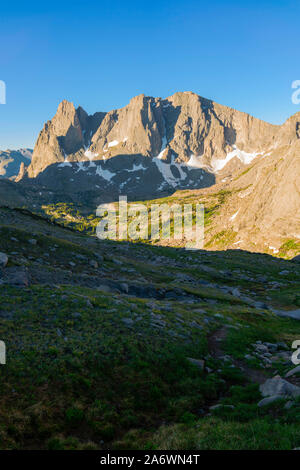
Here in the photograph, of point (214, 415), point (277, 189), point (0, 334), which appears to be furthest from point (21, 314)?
point (277, 189)

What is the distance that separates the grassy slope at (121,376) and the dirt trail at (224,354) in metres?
0.51

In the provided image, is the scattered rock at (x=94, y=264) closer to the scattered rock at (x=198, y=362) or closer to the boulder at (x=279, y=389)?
the scattered rock at (x=198, y=362)

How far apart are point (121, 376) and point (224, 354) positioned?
8.80 metres

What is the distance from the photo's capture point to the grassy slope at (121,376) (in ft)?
35.2

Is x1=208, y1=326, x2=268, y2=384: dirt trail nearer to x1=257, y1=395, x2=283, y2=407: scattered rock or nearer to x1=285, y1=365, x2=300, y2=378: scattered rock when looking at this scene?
x1=285, y1=365, x2=300, y2=378: scattered rock

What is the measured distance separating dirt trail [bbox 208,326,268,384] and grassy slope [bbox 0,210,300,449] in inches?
20.0

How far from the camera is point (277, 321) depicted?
101ft

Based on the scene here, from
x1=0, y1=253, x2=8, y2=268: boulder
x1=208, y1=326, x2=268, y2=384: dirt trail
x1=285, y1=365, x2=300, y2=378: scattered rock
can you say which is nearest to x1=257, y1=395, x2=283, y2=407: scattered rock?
x1=208, y1=326, x2=268, y2=384: dirt trail

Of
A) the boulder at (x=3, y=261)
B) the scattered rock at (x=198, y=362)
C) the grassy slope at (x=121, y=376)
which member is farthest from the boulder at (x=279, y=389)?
the boulder at (x=3, y=261)

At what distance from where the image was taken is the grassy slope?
1073cm

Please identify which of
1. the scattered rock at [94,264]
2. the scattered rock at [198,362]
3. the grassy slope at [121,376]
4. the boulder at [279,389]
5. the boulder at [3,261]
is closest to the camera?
the grassy slope at [121,376]

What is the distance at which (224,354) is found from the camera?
19.8 m

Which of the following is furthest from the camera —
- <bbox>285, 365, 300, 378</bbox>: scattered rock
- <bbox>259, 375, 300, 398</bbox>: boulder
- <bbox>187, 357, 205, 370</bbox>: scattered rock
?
<bbox>187, 357, 205, 370</bbox>: scattered rock
